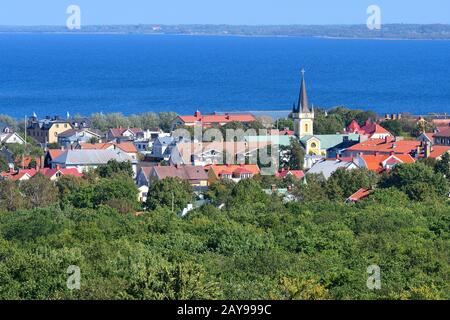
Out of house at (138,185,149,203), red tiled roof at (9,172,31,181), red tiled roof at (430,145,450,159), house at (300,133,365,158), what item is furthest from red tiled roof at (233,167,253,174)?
house at (300,133,365,158)

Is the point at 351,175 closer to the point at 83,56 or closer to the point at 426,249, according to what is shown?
the point at 426,249

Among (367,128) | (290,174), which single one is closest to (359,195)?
(290,174)

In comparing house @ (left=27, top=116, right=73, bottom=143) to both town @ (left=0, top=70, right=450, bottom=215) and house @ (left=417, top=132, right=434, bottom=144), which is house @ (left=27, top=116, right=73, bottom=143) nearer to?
town @ (left=0, top=70, right=450, bottom=215)

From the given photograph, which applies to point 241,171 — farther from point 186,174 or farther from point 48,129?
point 48,129

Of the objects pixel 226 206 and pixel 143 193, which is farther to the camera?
pixel 143 193

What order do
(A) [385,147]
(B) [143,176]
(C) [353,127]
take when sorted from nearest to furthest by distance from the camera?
(B) [143,176] < (A) [385,147] < (C) [353,127]

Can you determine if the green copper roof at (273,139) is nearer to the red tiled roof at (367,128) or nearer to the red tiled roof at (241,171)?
the red tiled roof at (367,128)

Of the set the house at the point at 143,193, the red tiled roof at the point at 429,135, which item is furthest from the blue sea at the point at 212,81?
the house at the point at 143,193
